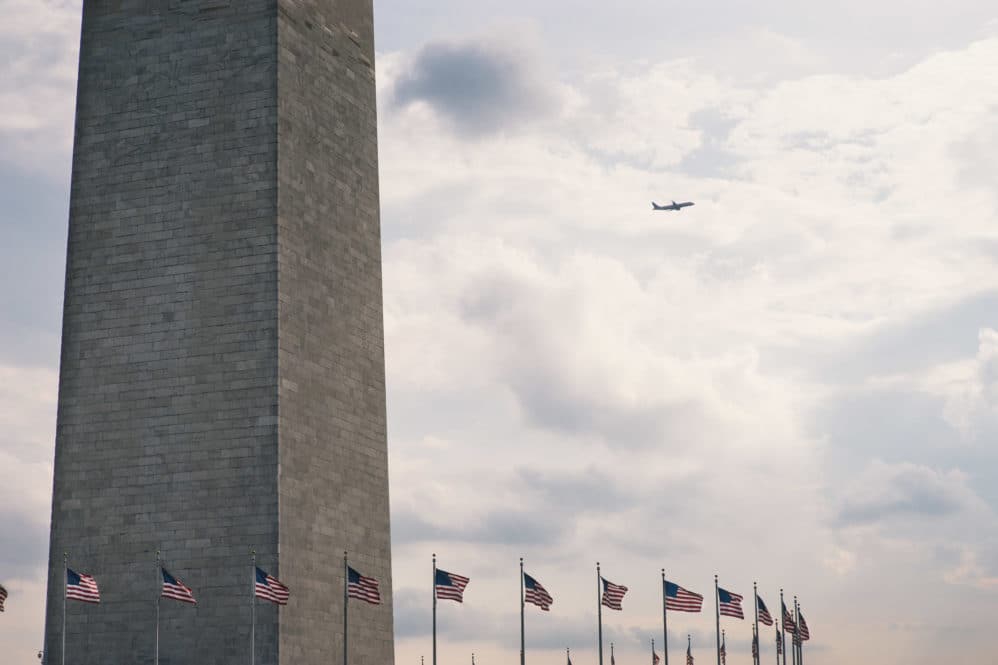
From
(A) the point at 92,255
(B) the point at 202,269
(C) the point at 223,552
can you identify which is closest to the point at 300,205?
(B) the point at 202,269

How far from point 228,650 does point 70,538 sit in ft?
25.9

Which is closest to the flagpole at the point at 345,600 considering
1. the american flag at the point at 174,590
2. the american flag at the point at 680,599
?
the american flag at the point at 174,590

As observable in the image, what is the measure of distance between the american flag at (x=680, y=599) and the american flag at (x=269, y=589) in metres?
15.3

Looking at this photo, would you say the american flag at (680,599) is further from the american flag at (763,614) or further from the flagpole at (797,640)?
the flagpole at (797,640)

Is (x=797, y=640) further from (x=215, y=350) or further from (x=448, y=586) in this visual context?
(x=215, y=350)

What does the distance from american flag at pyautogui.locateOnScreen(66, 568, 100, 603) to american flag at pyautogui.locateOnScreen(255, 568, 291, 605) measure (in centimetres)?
530

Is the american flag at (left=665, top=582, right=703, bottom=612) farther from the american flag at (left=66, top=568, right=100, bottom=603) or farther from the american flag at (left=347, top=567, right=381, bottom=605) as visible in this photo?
the american flag at (left=66, top=568, right=100, bottom=603)

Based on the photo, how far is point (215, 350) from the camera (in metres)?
59.6

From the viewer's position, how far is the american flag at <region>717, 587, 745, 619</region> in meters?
64.5

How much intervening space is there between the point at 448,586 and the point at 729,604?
12573mm

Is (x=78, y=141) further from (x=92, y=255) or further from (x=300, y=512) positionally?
(x=300, y=512)

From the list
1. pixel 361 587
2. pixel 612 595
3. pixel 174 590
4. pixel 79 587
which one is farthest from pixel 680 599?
pixel 79 587

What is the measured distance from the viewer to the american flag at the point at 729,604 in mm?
64500

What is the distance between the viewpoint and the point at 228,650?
57.3 meters
